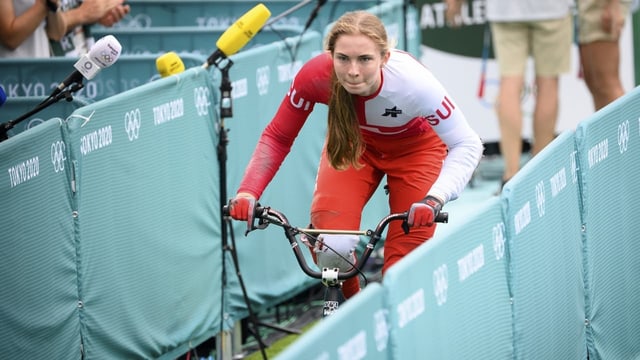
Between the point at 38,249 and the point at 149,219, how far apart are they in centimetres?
104

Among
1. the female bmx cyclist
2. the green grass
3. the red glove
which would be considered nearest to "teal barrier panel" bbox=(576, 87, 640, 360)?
the female bmx cyclist

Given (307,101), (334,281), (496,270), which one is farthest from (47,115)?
(496,270)

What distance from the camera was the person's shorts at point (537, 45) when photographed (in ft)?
33.9

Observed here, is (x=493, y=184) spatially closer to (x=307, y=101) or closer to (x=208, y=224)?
(x=208, y=224)

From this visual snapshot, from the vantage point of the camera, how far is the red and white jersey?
600 cm

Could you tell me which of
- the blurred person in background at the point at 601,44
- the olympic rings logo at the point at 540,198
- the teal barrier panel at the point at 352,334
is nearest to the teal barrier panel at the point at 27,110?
the olympic rings logo at the point at 540,198

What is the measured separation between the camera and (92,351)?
6.57 meters

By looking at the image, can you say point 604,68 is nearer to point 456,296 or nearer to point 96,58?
point 96,58

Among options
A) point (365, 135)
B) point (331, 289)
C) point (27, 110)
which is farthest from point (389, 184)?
point (27, 110)

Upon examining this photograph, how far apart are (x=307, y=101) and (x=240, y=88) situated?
1880mm

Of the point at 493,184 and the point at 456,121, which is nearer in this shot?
the point at 456,121

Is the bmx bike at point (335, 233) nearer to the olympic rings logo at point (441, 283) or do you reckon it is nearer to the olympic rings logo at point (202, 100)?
the olympic rings logo at point (441, 283)

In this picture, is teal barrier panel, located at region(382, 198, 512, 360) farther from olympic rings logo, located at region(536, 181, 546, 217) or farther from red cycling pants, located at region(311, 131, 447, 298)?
red cycling pants, located at region(311, 131, 447, 298)

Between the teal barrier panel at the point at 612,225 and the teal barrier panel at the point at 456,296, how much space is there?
1.08m
